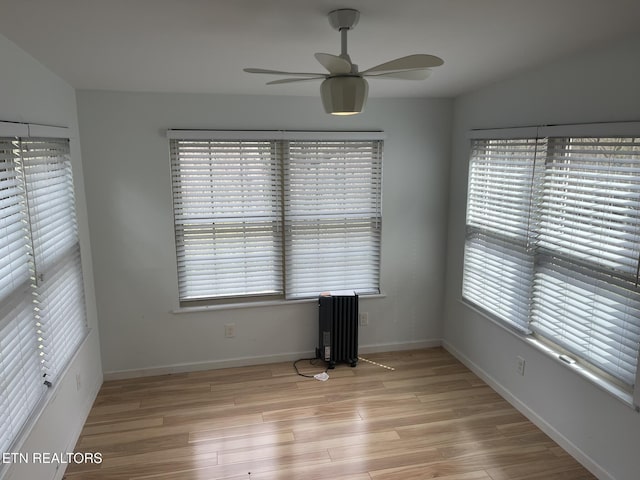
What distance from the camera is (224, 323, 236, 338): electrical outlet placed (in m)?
3.79

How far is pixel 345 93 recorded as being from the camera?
1.93m

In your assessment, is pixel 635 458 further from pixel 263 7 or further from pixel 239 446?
pixel 263 7

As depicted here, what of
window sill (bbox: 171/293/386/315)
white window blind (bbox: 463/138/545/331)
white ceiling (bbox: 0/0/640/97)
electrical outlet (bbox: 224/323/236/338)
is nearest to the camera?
white ceiling (bbox: 0/0/640/97)

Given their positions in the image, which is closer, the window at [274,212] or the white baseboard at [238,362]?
the window at [274,212]

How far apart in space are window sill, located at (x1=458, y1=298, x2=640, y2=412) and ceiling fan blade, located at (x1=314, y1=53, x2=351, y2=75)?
83.3 inches

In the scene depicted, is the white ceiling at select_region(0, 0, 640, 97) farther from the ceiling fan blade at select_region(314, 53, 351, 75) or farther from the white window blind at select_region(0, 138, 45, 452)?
the white window blind at select_region(0, 138, 45, 452)

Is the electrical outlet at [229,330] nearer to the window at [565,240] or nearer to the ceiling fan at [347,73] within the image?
the window at [565,240]

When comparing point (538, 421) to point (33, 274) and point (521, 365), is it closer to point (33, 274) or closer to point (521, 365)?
point (521, 365)

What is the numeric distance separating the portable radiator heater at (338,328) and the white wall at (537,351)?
937mm

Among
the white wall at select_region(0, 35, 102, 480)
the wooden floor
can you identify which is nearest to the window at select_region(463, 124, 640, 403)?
the wooden floor

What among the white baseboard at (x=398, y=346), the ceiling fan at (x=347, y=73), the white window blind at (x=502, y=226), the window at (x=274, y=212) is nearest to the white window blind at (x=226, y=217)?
the window at (x=274, y=212)

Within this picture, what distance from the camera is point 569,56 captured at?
8.54ft

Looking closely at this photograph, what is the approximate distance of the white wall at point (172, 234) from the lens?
336cm

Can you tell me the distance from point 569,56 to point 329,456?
8.91 ft
